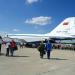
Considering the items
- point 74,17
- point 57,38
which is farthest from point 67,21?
point 57,38

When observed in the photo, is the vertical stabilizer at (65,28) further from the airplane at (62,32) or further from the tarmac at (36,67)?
the tarmac at (36,67)

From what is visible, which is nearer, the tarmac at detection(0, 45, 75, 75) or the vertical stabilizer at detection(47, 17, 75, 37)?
the tarmac at detection(0, 45, 75, 75)

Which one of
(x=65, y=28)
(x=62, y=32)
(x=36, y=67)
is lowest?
(x=36, y=67)

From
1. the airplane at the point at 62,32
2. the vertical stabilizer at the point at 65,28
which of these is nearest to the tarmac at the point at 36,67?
the airplane at the point at 62,32

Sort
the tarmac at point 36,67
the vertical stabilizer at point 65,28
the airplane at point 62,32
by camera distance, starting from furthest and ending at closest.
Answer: the vertical stabilizer at point 65,28 < the airplane at point 62,32 < the tarmac at point 36,67

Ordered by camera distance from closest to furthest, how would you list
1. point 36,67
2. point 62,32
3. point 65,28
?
point 36,67
point 65,28
point 62,32

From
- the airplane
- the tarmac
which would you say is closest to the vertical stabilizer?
the airplane

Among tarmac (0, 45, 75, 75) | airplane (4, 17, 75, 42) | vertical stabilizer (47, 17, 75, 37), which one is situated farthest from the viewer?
vertical stabilizer (47, 17, 75, 37)

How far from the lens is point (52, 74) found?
11969 millimetres

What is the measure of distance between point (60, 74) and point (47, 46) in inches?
424

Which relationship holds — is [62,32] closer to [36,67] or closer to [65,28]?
[65,28]

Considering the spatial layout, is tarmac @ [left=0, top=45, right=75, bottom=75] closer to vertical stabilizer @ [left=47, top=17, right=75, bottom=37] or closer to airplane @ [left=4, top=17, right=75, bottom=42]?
airplane @ [left=4, top=17, right=75, bottom=42]

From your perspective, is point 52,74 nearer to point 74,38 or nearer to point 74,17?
point 74,38

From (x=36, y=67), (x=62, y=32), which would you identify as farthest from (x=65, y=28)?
(x=36, y=67)
